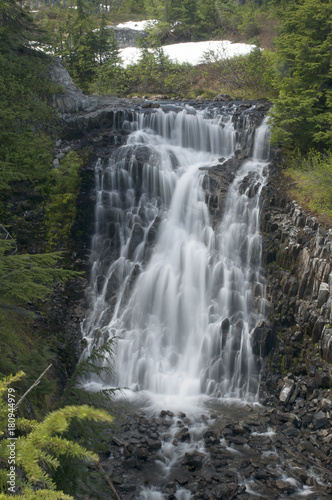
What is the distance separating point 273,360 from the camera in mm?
11914

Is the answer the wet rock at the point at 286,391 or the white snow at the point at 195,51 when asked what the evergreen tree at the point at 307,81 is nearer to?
the wet rock at the point at 286,391

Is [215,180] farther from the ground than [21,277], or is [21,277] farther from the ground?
[215,180]

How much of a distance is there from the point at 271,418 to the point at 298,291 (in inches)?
157

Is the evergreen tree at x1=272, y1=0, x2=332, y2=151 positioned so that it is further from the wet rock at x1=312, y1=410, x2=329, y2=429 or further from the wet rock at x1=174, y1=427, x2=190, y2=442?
the wet rock at x1=174, y1=427, x2=190, y2=442

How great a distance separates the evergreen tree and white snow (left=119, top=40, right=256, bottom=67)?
62.0 ft

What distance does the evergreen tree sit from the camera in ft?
48.5

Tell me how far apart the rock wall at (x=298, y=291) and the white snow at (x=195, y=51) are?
998 inches

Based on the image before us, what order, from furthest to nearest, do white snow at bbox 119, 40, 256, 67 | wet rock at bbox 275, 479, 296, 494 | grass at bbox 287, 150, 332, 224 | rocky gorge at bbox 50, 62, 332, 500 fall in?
white snow at bbox 119, 40, 256, 67, grass at bbox 287, 150, 332, 224, rocky gorge at bbox 50, 62, 332, 500, wet rock at bbox 275, 479, 296, 494

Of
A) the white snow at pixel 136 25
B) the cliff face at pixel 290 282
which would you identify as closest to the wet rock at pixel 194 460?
the cliff face at pixel 290 282

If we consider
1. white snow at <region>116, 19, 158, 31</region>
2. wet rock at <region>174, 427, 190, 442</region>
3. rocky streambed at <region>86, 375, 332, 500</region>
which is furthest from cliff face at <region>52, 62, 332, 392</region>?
white snow at <region>116, 19, 158, 31</region>

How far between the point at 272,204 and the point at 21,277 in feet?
35.5

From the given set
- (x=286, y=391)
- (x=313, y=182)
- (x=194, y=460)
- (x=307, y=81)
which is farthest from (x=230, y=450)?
(x=307, y=81)

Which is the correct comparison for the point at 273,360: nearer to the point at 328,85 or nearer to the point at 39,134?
the point at 328,85

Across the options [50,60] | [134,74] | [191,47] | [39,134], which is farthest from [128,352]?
[191,47]
